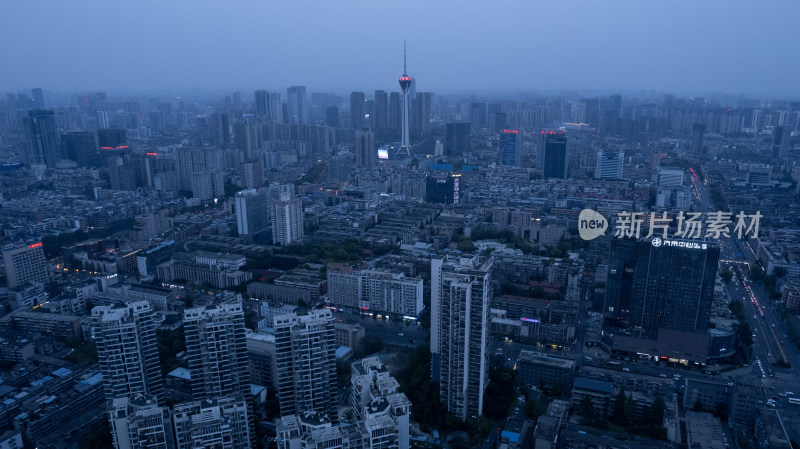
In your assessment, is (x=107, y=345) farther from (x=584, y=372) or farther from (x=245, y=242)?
(x=245, y=242)

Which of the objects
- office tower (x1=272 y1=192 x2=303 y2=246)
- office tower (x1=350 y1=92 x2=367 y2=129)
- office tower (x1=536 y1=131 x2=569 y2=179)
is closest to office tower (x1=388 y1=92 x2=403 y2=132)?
office tower (x1=350 y1=92 x2=367 y2=129)

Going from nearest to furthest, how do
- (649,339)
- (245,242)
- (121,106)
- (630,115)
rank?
(649,339) < (245,242) < (630,115) < (121,106)

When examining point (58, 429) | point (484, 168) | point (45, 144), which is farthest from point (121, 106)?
point (58, 429)

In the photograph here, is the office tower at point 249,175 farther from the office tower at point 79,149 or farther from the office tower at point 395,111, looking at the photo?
the office tower at point 395,111

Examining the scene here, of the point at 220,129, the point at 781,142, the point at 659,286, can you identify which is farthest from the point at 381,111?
the point at 659,286

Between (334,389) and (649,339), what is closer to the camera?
(334,389)

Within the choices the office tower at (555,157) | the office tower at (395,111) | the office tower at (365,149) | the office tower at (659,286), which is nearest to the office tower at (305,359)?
the office tower at (659,286)

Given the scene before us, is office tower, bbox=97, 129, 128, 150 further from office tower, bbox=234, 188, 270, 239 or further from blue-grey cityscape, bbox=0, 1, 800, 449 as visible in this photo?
office tower, bbox=234, 188, 270, 239
